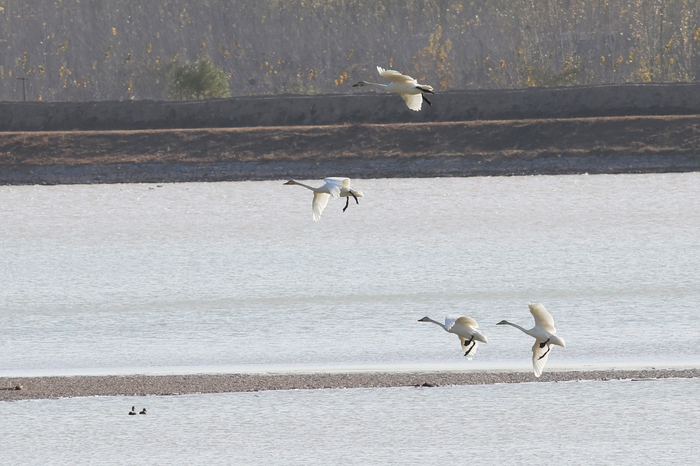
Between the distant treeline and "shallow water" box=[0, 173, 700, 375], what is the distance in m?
37.3

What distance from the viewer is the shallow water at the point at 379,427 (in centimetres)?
1228

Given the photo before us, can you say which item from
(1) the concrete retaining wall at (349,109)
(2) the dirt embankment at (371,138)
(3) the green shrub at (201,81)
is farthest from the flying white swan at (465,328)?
(3) the green shrub at (201,81)

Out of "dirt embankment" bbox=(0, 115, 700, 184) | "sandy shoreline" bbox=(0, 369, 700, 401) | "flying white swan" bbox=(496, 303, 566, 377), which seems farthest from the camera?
"dirt embankment" bbox=(0, 115, 700, 184)

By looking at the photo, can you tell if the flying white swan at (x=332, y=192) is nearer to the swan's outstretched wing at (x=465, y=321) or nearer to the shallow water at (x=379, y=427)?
the swan's outstretched wing at (x=465, y=321)

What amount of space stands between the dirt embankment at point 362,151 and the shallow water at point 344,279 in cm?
733

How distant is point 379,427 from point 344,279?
12.7 metres

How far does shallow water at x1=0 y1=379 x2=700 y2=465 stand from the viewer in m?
12.3

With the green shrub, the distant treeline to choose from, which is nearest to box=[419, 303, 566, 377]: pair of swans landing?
the green shrub

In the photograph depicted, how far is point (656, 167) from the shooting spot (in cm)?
5478

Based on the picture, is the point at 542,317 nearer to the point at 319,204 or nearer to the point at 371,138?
the point at 319,204

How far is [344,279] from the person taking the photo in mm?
26078

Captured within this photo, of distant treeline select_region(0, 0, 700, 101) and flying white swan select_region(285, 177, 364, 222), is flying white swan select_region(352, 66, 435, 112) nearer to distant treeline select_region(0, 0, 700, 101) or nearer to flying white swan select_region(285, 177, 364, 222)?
flying white swan select_region(285, 177, 364, 222)

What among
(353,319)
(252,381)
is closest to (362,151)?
(353,319)

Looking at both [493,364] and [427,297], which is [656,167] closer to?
[427,297]
